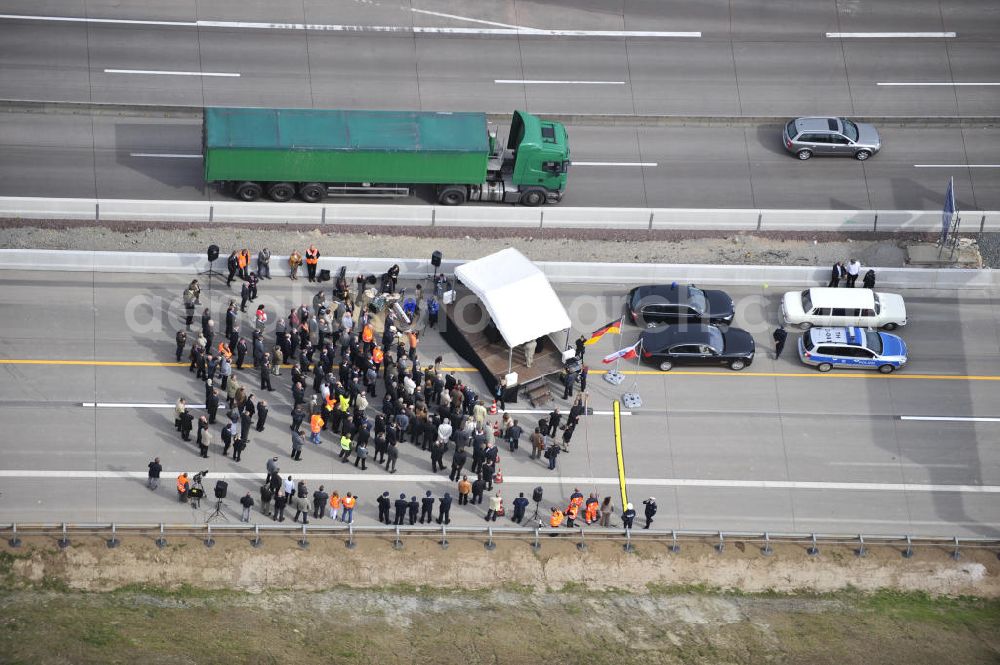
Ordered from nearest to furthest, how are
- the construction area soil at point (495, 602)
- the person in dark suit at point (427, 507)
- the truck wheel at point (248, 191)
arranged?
the construction area soil at point (495, 602) → the person in dark suit at point (427, 507) → the truck wheel at point (248, 191)

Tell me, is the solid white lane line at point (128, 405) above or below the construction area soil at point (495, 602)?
above

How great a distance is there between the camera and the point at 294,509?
45938 millimetres

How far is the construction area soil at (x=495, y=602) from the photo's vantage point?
42344 millimetres

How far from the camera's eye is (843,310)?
5212 centimetres

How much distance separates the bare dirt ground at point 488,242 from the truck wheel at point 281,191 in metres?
1.30

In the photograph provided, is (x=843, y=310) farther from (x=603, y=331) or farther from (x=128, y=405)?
(x=128, y=405)

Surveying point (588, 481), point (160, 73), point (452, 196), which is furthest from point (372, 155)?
point (588, 481)

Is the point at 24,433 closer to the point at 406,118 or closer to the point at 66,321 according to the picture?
the point at 66,321

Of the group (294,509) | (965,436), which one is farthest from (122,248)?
(965,436)

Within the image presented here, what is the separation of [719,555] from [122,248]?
76.8 ft

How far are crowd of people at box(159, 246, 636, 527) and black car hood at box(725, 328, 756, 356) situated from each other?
527 centimetres

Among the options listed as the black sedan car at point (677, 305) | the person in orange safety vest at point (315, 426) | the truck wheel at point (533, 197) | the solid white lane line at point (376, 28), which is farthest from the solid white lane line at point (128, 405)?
the solid white lane line at point (376, 28)

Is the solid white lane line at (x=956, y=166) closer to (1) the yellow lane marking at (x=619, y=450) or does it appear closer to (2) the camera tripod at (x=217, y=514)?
(1) the yellow lane marking at (x=619, y=450)

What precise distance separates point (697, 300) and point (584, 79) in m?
13.8
